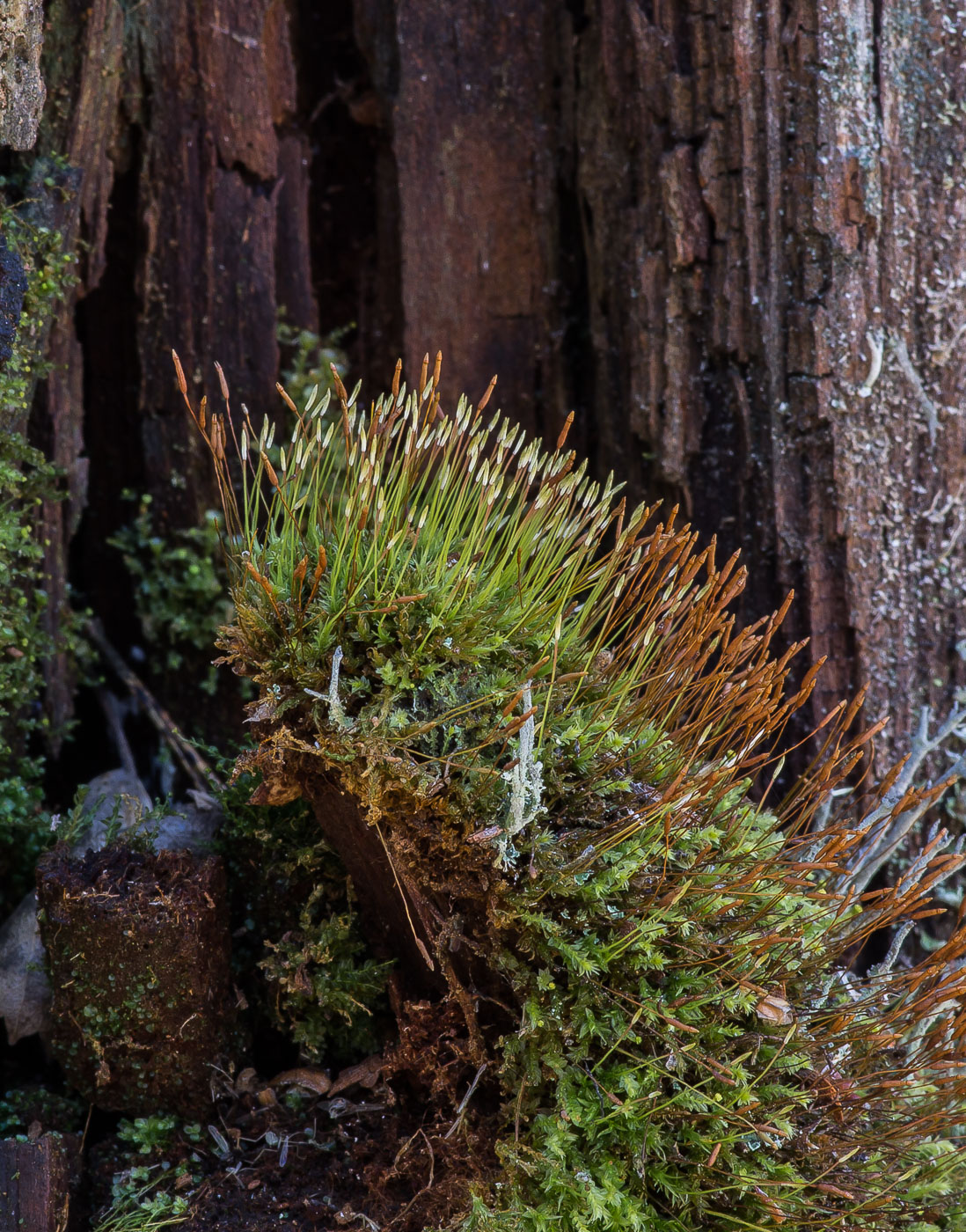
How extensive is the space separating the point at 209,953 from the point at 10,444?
136cm

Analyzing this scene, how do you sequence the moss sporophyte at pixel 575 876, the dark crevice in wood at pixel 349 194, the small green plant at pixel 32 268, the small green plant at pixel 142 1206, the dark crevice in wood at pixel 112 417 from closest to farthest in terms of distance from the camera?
the moss sporophyte at pixel 575 876, the small green plant at pixel 142 1206, the small green plant at pixel 32 268, the dark crevice in wood at pixel 112 417, the dark crevice in wood at pixel 349 194

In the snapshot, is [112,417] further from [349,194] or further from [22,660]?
[349,194]

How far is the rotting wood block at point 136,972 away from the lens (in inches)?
82.8

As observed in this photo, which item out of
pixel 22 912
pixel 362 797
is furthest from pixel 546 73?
pixel 22 912

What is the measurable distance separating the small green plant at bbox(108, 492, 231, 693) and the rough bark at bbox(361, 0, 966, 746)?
133 cm

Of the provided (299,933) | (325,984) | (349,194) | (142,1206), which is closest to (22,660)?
(299,933)

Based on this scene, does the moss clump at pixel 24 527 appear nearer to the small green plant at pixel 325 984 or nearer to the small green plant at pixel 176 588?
the small green plant at pixel 176 588

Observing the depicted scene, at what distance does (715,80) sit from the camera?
112 inches

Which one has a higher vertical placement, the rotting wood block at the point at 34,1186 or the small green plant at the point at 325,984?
the small green plant at the point at 325,984

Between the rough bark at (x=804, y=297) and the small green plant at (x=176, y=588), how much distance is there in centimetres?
133

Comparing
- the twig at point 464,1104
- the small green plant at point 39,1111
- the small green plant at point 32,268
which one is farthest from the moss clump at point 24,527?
the twig at point 464,1104

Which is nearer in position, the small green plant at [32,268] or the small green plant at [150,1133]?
the small green plant at [150,1133]

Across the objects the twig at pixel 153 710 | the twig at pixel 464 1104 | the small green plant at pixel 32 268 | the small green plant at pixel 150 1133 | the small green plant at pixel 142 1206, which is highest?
the small green plant at pixel 32 268

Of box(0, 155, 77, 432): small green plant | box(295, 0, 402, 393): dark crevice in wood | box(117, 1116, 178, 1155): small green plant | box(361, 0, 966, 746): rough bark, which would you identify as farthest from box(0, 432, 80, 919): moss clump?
box(361, 0, 966, 746): rough bark
